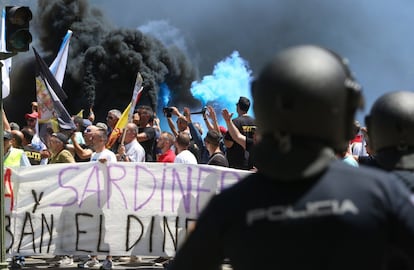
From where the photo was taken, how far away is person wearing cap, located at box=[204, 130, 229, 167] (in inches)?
334

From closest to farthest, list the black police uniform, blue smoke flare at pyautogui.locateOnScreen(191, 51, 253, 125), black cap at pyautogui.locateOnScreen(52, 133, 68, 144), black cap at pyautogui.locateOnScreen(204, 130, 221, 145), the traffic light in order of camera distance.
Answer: the black police uniform < the traffic light < black cap at pyautogui.locateOnScreen(204, 130, 221, 145) < black cap at pyautogui.locateOnScreen(52, 133, 68, 144) < blue smoke flare at pyautogui.locateOnScreen(191, 51, 253, 125)

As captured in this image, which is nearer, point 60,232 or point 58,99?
point 60,232

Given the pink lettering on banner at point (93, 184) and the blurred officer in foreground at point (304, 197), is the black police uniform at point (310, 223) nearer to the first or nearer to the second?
the blurred officer in foreground at point (304, 197)

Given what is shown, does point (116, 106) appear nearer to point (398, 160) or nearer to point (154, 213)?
point (154, 213)

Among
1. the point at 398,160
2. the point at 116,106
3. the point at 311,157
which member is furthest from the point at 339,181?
the point at 116,106

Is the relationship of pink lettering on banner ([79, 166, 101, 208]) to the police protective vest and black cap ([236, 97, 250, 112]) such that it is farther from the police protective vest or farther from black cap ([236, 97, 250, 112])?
black cap ([236, 97, 250, 112])

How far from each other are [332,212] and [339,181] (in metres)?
0.10

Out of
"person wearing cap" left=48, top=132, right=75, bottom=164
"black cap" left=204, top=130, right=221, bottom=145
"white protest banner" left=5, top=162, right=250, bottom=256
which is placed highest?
"black cap" left=204, top=130, right=221, bottom=145

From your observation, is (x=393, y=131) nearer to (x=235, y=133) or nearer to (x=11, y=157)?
(x=235, y=133)

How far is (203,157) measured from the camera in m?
9.73

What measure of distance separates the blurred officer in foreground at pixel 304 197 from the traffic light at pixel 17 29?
6681mm

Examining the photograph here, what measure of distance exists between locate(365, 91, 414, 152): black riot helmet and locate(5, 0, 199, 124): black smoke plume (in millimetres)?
30440

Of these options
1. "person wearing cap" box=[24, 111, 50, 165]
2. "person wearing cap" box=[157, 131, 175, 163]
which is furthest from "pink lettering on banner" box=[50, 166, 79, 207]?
"person wearing cap" box=[24, 111, 50, 165]

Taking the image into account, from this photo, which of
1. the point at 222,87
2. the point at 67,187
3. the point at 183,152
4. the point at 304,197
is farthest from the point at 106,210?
the point at 222,87
